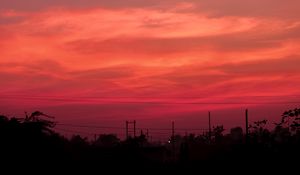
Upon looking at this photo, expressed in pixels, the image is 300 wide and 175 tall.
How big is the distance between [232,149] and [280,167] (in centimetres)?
589

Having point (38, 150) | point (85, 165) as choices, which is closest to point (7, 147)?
point (38, 150)

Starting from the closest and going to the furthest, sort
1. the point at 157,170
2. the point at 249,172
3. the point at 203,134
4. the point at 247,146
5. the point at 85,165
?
the point at 85,165 → the point at 249,172 → the point at 247,146 → the point at 157,170 → the point at 203,134

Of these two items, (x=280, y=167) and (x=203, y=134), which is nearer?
(x=280, y=167)

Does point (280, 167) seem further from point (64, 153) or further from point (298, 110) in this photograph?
point (64, 153)

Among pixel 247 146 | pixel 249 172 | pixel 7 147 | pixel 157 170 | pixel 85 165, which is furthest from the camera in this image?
pixel 157 170

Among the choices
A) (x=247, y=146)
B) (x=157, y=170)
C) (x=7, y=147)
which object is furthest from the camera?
(x=157, y=170)

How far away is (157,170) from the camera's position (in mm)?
39875

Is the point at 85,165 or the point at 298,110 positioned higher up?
the point at 298,110

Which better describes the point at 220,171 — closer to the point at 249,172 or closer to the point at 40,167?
the point at 249,172

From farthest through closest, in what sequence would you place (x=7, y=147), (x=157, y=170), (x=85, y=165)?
(x=157, y=170) < (x=85, y=165) < (x=7, y=147)

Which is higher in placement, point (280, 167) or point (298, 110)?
point (298, 110)

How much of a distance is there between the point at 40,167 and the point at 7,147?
1332 millimetres

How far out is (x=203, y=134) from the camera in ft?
320

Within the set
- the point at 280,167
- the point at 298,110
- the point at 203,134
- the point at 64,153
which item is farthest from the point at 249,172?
the point at 203,134
